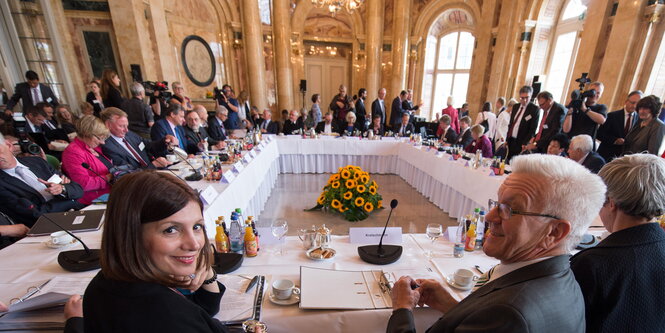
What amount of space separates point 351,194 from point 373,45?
7.45 m

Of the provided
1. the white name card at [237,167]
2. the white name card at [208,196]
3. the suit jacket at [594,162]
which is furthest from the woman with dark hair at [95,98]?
the suit jacket at [594,162]

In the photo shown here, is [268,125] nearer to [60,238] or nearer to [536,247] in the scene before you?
[60,238]

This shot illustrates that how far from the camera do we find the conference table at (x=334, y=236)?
1095mm

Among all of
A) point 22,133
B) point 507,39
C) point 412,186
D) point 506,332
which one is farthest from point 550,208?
point 507,39

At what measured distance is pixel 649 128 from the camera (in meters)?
3.13

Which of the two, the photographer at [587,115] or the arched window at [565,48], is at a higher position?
the arched window at [565,48]

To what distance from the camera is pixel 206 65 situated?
27.1 feet

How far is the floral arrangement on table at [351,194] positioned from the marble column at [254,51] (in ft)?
20.0

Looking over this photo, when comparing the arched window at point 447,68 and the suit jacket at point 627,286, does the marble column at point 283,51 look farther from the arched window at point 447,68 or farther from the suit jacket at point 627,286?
the suit jacket at point 627,286

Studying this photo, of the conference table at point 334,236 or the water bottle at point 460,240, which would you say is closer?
the conference table at point 334,236

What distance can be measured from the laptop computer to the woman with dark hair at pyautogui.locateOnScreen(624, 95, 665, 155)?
5617mm

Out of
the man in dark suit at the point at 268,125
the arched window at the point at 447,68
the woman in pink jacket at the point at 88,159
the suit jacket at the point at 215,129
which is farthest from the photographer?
the arched window at the point at 447,68

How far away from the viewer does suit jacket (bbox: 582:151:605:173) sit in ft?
8.14

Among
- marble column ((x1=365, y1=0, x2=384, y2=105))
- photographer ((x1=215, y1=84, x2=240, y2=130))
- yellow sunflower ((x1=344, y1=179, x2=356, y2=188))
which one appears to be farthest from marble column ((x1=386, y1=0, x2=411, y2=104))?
yellow sunflower ((x1=344, y1=179, x2=356, y2=188))
